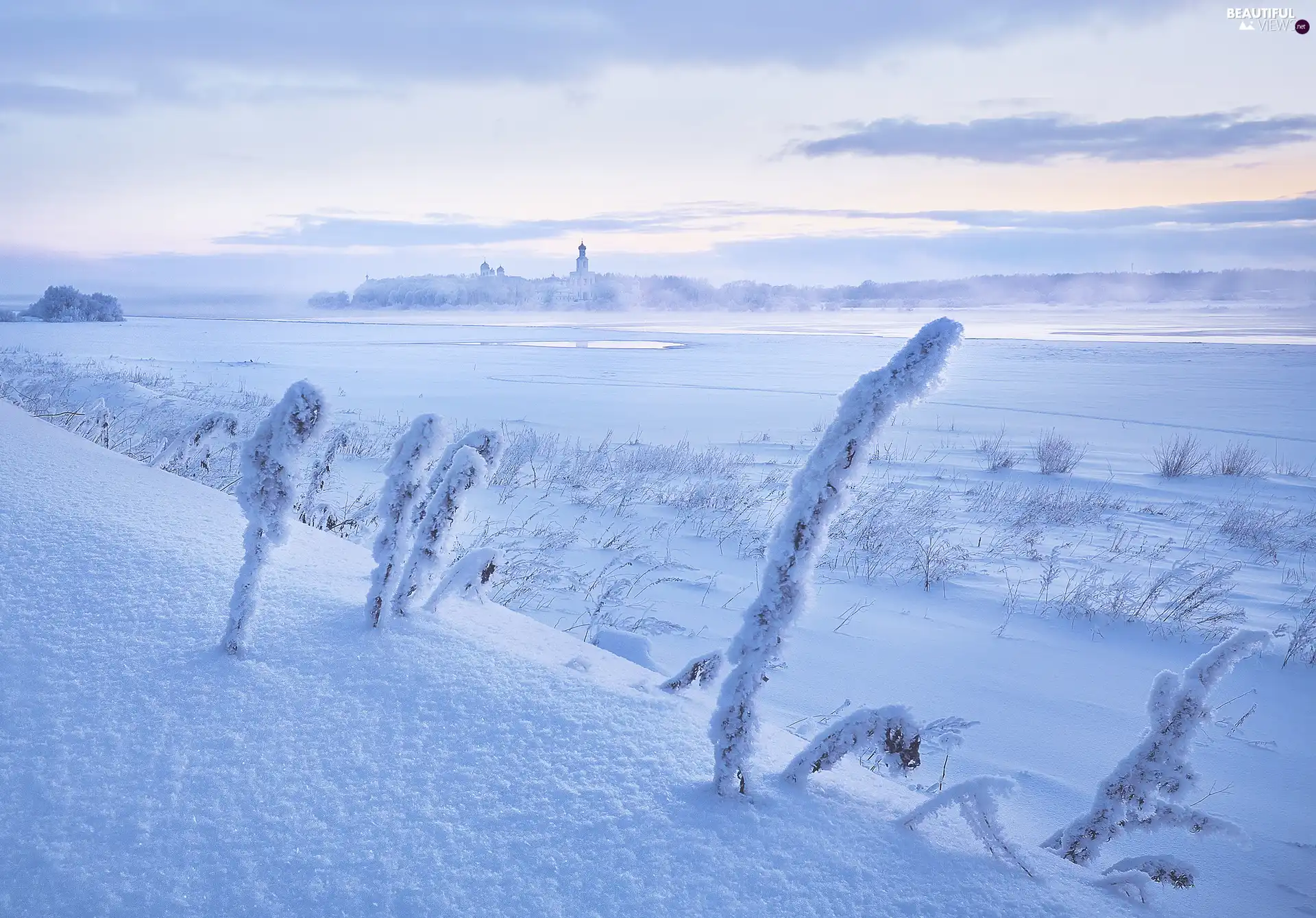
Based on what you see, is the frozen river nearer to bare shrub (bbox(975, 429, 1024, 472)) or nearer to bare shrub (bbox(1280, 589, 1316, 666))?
bare shrub (bbox(975, 429, 1024, 472))

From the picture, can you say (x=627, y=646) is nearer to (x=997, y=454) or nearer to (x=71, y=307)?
(x=997, y=454)

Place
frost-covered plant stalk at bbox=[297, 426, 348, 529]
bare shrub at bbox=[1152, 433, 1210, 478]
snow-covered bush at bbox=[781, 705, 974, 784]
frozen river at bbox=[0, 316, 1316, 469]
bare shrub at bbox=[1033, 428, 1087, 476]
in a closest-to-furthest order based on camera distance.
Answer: snow-covered bush at bbox=[781, 705, 974, 784] < frost-covered plant stalk at bbox=[297, 426, 348, 529] < bare shrub at bbox=[1152, 433, 1210, 478] < bare shrub at bbox=[1033, 428, 1087, 476] < frozen river at bbox=[0, 316, 1316, 469]

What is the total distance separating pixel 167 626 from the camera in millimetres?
1666

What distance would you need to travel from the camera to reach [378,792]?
3.92 ft

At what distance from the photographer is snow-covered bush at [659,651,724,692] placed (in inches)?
74.9

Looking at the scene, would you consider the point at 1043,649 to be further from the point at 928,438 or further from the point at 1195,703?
the point at 928,438

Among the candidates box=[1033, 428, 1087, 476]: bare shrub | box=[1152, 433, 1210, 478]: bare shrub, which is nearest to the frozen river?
box=[1152, 433, 1210, 478]: bare shrub

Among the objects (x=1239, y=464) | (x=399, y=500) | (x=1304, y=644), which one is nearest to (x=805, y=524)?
(x=399, y=500)

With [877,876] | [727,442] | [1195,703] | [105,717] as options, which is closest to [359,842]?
[105,717]

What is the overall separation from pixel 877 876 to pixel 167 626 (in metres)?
1.57

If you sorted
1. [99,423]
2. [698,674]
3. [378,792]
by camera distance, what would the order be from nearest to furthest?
1. [378,792]
2. [698,674]
3. [99,423]

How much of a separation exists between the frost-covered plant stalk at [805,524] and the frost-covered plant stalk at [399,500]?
917 mm

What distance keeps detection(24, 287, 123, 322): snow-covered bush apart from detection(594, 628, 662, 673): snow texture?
2303 inches

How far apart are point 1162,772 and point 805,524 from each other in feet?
3.34
